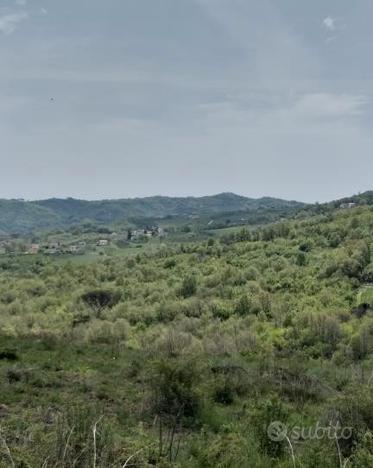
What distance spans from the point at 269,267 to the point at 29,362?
51691 millimetres

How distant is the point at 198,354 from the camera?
14.0 metres

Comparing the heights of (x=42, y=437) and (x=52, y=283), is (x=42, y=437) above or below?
above

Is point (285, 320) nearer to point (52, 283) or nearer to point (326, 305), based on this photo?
point (326, 305)

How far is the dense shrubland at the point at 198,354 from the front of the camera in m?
6.55

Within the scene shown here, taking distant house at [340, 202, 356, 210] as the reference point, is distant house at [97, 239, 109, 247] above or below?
below

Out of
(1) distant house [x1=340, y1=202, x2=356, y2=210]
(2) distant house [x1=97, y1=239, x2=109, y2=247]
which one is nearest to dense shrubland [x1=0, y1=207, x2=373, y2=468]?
(1) distant house [x1=340, y1=202, x2=356, y2=210]

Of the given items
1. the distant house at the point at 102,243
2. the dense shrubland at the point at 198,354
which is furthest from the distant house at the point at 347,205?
the distant house at the point at 102,243

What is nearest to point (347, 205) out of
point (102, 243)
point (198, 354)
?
point (102, 243)

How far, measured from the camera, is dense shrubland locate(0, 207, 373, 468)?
21.5 ft

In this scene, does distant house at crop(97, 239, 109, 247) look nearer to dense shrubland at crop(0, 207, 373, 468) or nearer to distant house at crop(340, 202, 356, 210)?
dense shrubland at crop(0, 207, 373, 468)

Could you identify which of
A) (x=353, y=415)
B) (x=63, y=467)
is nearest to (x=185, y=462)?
(x=353, y=415)

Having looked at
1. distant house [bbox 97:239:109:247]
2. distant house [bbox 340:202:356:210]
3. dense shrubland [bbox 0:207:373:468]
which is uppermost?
distant house [bbox 340:202:356:210]

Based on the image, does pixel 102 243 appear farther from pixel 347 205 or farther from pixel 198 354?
pixel 198 354

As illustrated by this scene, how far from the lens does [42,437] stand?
5023mm
